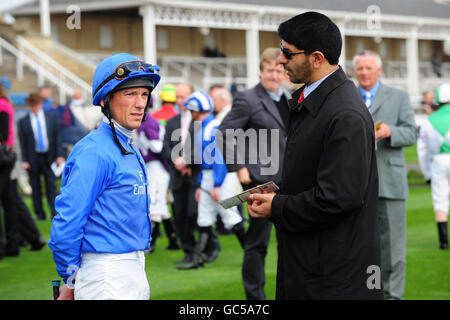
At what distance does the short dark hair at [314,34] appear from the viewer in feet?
10.7

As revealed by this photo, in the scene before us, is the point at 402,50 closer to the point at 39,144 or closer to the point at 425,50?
the point at 425,50

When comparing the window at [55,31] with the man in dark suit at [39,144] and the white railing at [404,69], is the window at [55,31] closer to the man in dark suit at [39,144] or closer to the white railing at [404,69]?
the white railing at [404,69]

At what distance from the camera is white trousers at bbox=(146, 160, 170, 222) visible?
29.6ft

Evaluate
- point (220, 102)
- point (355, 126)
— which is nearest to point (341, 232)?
point (355, 126)

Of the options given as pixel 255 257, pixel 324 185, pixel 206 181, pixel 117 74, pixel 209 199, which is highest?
pixel 117 74

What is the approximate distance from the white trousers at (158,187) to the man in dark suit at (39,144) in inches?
131

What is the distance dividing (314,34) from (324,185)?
0.73m

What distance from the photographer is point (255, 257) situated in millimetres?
5953

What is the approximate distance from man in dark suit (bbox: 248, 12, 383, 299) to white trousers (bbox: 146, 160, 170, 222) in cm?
572

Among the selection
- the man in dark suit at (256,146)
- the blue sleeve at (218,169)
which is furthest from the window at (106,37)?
the man in dark suit at (256,146)

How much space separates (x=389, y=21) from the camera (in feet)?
125

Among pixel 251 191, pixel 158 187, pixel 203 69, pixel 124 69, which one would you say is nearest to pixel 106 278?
pixel 251 191

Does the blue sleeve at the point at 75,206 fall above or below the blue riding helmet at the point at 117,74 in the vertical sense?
below

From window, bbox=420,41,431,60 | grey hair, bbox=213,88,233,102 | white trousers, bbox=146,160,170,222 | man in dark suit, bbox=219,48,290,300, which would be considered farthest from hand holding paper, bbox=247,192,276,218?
window, bbox=420,41,431,60
